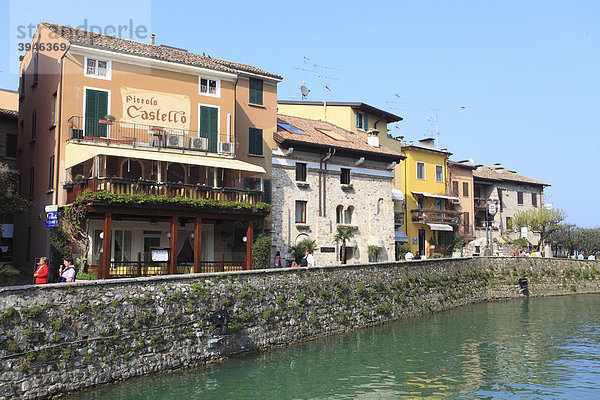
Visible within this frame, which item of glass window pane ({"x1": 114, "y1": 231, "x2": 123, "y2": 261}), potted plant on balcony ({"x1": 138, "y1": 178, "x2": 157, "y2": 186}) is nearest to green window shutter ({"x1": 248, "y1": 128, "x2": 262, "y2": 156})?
potted plant on balcony ({"x1": 138, "y1": 178, "x2": 157, "y2": 186})

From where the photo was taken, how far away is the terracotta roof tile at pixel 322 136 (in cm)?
3460

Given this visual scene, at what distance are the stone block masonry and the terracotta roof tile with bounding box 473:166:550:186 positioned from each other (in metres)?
28.7

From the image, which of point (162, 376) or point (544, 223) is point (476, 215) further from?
point (162, 376)

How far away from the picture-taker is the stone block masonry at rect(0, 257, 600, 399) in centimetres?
1531

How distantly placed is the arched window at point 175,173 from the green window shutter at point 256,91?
7050mm

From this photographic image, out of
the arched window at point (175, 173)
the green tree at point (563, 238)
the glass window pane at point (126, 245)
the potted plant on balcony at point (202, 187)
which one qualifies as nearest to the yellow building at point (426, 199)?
the green tree at point (563, 238)

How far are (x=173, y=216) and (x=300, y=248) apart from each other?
9.49m

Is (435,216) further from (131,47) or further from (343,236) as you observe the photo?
(131,47)

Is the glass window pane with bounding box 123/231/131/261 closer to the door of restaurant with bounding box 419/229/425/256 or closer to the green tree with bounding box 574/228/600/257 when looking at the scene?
the door of restaurant with bounding box 419/229/425/256

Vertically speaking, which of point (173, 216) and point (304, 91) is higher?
point (304, 91)

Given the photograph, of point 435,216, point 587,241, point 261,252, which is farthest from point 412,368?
point 587,241

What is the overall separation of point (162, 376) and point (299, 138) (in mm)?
19467

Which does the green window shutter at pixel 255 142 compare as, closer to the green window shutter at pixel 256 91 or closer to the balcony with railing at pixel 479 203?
the green window shutter at pixel 256 91

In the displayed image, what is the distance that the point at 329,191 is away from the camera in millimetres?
35938
